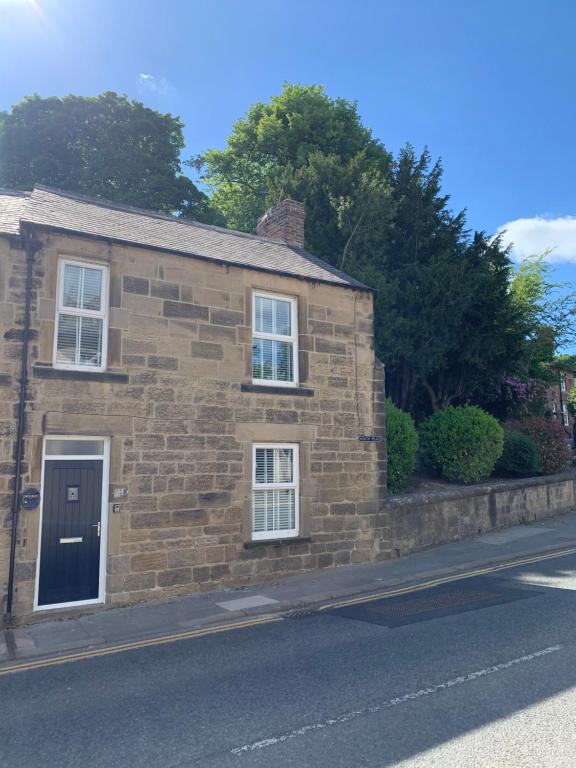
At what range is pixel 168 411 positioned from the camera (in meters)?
9.76

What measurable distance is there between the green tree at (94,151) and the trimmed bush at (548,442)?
1734 centimetres

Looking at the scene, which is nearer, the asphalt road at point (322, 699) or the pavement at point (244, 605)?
the asphalt road at point (322, 699)

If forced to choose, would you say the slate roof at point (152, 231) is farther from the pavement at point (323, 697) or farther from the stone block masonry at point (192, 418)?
the pavement at point (323, 697)

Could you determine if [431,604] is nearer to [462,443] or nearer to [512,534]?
[512,534]

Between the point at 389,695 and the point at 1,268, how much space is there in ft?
26.1

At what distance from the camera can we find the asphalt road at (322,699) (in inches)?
159

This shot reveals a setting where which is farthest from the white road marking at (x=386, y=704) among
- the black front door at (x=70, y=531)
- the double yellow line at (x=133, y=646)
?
the black front door at (x=70, y=531)

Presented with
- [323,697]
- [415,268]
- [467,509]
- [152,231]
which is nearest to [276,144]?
[415,268]

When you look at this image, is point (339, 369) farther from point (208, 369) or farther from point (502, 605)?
point (502, 605)

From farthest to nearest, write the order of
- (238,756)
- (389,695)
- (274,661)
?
(274,661) → (389,695) → (238,756)

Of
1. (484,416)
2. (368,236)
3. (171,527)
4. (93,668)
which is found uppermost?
(368,236)

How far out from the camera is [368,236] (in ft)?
56.1

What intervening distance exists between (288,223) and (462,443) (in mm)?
7619

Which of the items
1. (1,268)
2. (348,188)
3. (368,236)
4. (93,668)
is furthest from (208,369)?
(348,188)
